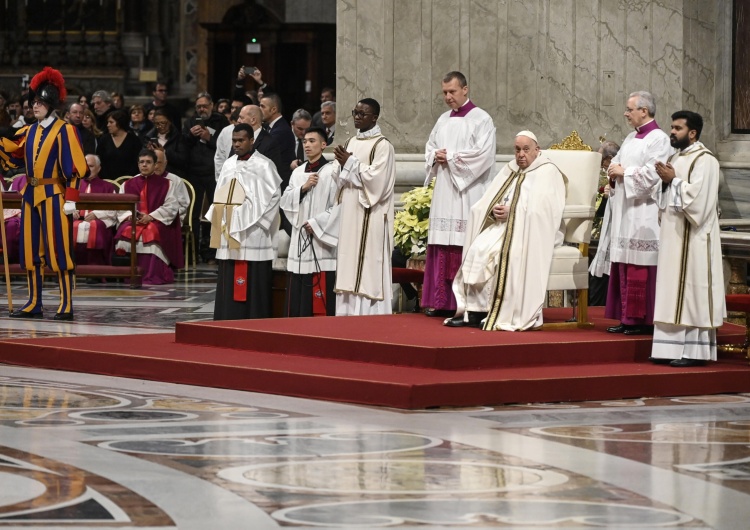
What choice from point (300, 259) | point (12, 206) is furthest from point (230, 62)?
point (300, 259)

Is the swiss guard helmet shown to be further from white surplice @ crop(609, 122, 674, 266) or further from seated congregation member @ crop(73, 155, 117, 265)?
white surplice @ crop(609, 122, 674, 266)

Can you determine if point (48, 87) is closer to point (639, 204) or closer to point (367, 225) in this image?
point (367, 225)

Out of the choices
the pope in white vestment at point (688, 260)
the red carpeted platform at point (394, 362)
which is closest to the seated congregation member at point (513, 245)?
the red carpeted platform at point (394, 362)

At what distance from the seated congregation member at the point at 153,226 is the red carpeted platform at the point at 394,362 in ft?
17.1

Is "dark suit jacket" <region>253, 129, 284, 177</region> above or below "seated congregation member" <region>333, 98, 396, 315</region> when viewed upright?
above

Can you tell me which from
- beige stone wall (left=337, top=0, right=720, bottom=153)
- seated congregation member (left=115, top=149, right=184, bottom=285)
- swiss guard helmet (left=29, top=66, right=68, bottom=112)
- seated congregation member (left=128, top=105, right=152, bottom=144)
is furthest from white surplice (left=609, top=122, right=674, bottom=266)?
seated congregation member (left=128, top=105, right=152, bottom=144)

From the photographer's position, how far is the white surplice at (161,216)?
14.8 m

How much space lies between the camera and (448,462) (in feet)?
20.7

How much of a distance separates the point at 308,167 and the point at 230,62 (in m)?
12.0

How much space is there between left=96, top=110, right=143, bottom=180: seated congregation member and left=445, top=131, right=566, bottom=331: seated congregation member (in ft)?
23.6

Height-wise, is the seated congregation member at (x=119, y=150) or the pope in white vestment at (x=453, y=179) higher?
the seated congregation member at (x=119, y=150)

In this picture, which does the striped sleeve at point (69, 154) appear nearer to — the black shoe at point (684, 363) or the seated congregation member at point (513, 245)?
the seated congregation member at point (513, 245)

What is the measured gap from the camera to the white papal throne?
9492 mm

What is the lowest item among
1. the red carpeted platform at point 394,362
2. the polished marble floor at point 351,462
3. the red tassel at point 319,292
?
the polished marble floor at point 351,462
